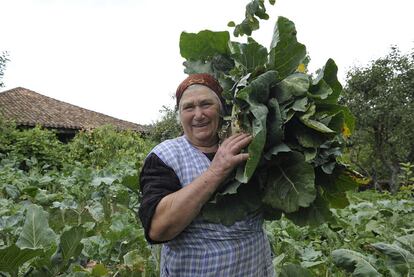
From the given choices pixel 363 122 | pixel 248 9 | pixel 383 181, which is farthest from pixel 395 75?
pixel 248 9

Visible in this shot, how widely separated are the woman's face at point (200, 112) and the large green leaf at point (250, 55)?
195 mm

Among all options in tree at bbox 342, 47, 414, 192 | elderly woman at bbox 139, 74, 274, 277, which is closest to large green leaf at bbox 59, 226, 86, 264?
elderly woman at bbox 139, 74, 274, 277

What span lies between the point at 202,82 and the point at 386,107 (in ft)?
47.5

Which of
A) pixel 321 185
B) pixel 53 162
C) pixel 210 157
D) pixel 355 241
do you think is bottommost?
pixel 355 241

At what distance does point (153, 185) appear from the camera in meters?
1.76

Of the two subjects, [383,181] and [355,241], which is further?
[383,181]

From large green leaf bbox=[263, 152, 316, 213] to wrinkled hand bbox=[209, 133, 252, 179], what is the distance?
184mm

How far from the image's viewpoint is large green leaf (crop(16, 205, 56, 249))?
2.76 m

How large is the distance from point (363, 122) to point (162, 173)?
48.5 ft

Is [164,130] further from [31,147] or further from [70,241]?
[70,241]

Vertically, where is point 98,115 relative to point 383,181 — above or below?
above

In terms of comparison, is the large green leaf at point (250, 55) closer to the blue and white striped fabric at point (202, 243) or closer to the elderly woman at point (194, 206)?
the elderly woman at point (194, 206)

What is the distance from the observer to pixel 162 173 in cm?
180

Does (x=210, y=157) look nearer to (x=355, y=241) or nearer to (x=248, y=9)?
(x=248, y=9)
